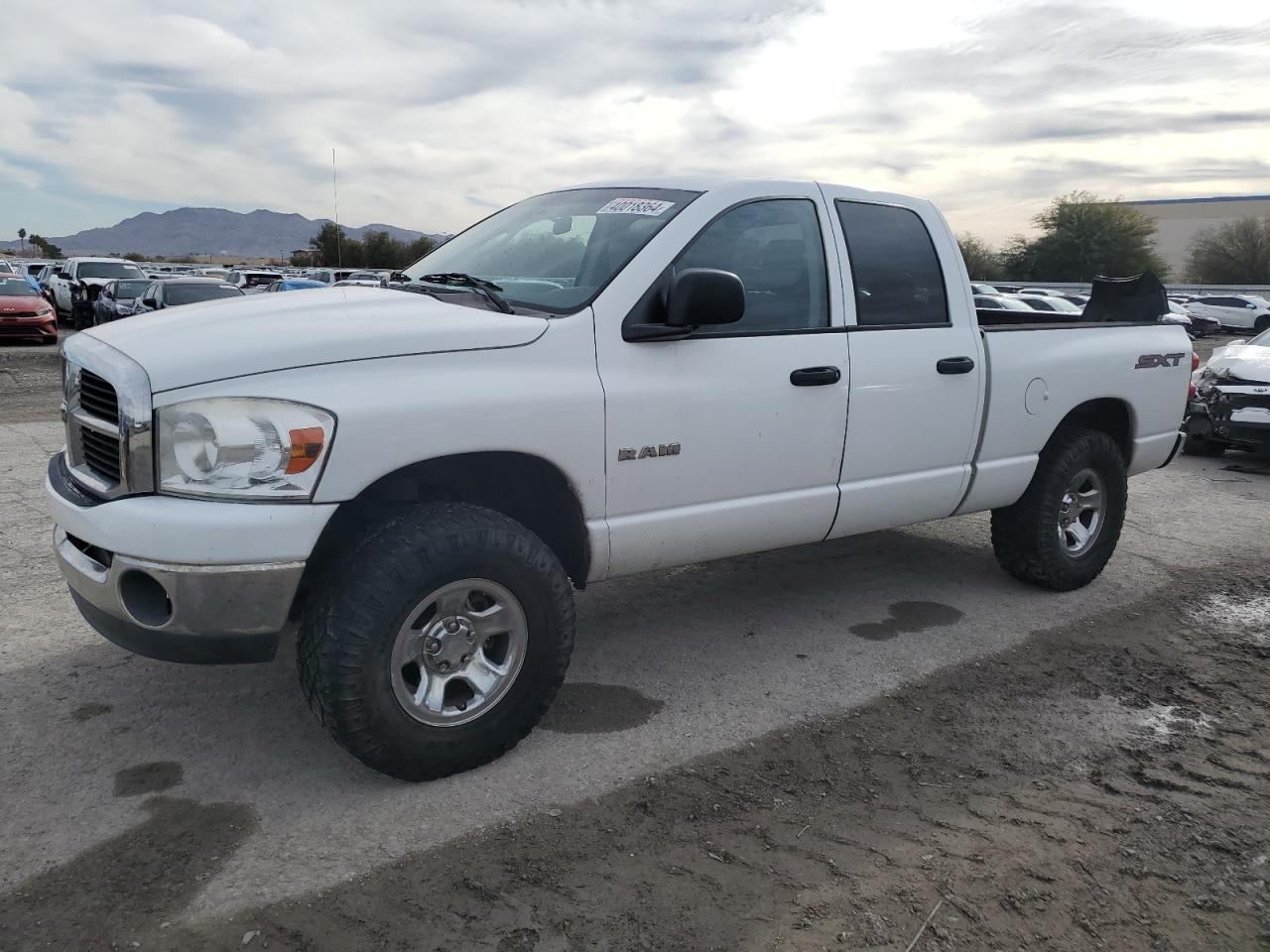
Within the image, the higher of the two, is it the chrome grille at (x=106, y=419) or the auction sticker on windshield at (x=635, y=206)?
the auction sticker on windshield at (x=635, y=206)

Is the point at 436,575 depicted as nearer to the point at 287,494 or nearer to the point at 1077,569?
the point at 287,494

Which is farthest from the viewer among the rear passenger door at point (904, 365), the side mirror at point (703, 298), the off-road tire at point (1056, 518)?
the off-road tire at point (1056, 518)

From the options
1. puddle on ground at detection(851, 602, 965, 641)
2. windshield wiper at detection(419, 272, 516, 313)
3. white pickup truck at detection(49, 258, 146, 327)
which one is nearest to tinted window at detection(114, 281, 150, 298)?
white pickup truck at detection(49, 258, 146, 327)

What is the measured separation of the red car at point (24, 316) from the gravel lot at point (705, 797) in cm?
1706

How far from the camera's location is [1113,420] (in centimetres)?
549

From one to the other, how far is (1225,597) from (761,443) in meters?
3.29

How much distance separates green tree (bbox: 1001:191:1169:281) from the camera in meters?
57.9

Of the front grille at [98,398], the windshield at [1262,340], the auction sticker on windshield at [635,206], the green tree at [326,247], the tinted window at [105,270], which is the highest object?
the green tree at [326,247]

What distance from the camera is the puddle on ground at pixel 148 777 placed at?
10.3ft

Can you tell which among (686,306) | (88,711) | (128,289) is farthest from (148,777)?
(128,289)

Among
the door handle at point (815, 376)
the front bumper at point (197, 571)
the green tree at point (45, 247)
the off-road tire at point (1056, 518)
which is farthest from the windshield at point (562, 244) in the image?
the green tree at point (45, 247)

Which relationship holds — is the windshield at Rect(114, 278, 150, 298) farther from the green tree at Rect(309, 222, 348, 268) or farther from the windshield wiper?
the green tree at Rect(309, 222, 348, 268)

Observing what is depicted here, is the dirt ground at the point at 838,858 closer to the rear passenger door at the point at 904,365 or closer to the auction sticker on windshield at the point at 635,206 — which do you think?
the rear passenger door at the point at 904,365

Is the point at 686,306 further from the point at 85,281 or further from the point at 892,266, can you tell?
the point at 85,281
